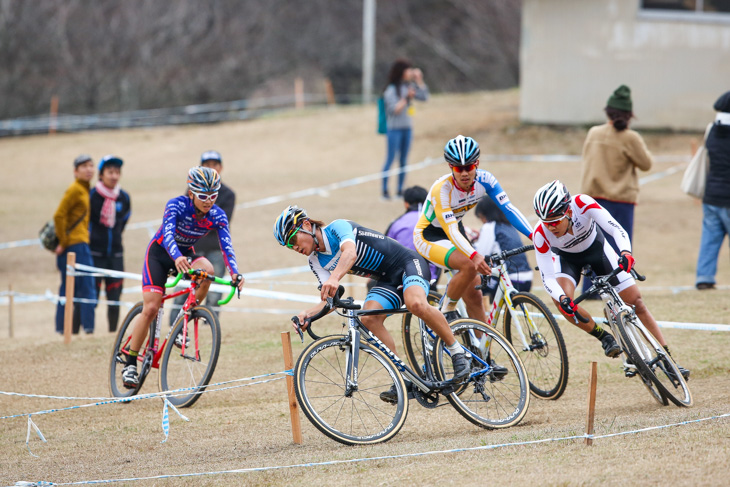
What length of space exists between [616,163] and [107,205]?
6.15 metres

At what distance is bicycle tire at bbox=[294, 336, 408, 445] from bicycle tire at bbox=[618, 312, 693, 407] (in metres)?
1.75

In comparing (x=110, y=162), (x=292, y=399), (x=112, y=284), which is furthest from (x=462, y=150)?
(x=112, y=284)

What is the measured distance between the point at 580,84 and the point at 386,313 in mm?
17503

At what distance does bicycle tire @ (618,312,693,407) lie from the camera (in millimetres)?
6512

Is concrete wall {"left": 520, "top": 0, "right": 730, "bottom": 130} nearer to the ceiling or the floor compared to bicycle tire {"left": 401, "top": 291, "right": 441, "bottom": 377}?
nearer to the ceiling

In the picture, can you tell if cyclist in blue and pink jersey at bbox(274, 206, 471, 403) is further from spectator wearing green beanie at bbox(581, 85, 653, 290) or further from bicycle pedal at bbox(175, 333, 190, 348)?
spectator wearing green beanie at bbox(581, 85, 653, 290)

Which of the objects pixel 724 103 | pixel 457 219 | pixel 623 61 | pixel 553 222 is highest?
pixel 623 61

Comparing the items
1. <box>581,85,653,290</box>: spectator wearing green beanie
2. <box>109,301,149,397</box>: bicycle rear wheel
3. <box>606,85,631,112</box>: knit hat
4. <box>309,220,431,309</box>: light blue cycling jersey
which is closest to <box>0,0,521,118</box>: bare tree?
<box>109,301,149,397</box>: bicycle rear wheel

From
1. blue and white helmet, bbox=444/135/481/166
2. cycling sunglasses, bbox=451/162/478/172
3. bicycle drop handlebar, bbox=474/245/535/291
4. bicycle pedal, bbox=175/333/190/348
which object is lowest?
bicycle pedal, bbox=175/333/190/348

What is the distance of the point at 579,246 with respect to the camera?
23.0 feet

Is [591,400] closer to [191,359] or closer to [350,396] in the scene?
[350,396]

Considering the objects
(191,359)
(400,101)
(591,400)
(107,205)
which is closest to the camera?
(591,400)

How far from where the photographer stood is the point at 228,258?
787cm

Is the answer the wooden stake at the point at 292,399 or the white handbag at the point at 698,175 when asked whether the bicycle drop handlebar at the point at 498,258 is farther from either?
the white handbag at the point at 698,175
